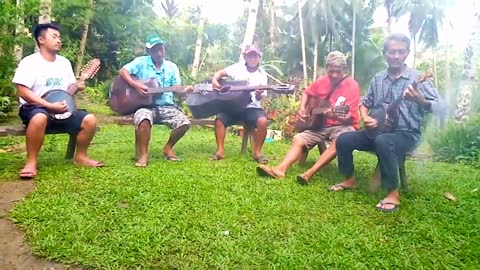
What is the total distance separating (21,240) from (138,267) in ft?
2.61

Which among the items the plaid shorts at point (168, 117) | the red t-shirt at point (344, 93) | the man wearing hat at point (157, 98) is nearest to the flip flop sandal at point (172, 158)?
the man wearing hat at point (157, 98)

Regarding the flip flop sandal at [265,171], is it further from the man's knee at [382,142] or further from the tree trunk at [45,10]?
the tree trunk at [45,10]

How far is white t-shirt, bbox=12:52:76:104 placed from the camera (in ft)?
12.7

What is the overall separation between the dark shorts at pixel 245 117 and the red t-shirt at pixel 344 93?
837mm

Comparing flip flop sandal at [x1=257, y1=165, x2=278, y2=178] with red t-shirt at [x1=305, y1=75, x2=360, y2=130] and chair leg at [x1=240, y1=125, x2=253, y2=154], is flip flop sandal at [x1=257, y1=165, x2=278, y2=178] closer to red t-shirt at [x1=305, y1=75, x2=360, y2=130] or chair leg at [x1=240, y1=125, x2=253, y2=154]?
red t-shirt at [x1=305, y1=75, x2=360, y2=130]

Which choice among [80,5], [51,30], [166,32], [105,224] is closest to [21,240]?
[105,224]

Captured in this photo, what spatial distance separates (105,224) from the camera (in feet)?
9.32

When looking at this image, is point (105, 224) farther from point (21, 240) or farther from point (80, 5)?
point (80, 5)

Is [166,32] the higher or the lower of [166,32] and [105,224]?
the higher

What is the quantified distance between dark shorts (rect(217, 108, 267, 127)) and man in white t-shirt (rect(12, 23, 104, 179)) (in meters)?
1.42

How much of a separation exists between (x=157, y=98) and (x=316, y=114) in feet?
5.51

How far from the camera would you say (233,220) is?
2.97 metres

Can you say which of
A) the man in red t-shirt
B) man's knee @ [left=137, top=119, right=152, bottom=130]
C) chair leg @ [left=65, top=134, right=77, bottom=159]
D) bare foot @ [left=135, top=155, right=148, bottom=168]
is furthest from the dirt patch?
the man in red t-shirt

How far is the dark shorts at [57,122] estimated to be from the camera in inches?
152
